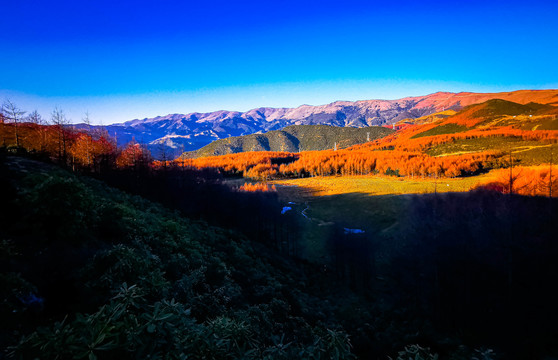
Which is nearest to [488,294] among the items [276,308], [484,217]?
[484,217]

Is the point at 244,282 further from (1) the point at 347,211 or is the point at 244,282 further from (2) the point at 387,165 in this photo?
(2) the point at 387,165

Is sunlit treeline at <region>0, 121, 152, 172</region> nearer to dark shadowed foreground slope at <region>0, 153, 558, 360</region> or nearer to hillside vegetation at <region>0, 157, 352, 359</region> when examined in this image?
dark shadowed foreground slope at <region>0, 153, 558, 360</region>

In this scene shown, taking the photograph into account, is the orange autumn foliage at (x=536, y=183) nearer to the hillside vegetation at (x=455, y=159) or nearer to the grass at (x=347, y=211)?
the grass at (x=347, y=211)

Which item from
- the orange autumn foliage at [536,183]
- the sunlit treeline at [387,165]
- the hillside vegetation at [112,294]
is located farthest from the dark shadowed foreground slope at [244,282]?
the sunlit treeline at [387,165]

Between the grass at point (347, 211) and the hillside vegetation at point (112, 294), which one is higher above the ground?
the hillside vegetation at point (112, 294)

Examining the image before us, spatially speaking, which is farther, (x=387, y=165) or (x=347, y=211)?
(x=387, y=165)

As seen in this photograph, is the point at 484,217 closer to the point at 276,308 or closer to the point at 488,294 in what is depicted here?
the point at 488,294

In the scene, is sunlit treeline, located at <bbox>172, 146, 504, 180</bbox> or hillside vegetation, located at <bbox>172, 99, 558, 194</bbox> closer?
hillside vegetation, located at <bbox>172, 99, 558, 194</bbox>

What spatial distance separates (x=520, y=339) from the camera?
25.5m

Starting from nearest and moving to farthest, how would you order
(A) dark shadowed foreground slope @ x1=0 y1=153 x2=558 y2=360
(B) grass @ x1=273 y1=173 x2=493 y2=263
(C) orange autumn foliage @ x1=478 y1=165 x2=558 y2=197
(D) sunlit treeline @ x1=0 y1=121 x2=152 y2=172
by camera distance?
1. (A) dark shadowed foreground slope @ x1=0 y1=153 x2=558 y2=360
2. (D) sunlit treeline @ x1=0 y1=121 x2=152 y2=172
3. (C) orange autumn foliage @ x1=478 y1=165 x2=558 y2=197
4. (B) grass @ x1=273 y1=173 x2=493 y2=263

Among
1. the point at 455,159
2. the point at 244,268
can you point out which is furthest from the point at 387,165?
the point at 244,268

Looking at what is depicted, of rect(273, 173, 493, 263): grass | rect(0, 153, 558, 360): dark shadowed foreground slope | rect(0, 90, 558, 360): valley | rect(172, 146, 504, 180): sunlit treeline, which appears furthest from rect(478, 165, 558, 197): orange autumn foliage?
rect(172, 146, 504, 180): sunlit treeline

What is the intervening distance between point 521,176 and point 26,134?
106487 mm

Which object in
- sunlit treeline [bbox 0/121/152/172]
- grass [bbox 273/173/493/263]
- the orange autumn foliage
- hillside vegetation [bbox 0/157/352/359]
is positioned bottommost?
grass [bbox 273/173/493/263]
